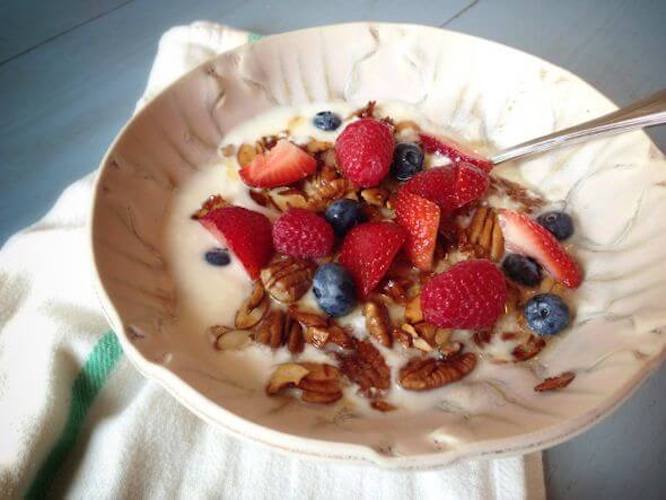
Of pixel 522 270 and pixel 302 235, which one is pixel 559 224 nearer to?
pixel 522 270

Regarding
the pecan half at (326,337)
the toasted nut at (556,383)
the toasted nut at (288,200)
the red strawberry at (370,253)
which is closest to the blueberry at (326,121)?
the toasted nut at (288,200)

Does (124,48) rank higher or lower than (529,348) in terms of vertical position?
higher

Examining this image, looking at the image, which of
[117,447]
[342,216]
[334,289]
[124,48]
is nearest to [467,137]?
[342,216]

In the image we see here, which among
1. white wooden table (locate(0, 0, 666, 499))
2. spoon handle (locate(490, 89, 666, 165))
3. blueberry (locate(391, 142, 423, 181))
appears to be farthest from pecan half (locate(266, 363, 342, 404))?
white wooden table (locate(0, 0, 666, 499))

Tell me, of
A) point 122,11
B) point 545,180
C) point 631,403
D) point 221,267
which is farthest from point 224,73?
point 631,403

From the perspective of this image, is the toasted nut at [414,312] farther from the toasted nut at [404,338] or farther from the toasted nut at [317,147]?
the toasted nut at [317,147]

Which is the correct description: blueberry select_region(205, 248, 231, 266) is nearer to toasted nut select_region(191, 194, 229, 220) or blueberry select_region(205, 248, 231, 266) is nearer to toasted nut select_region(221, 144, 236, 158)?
toasted nut select_region(191, 194, 229, 220)
